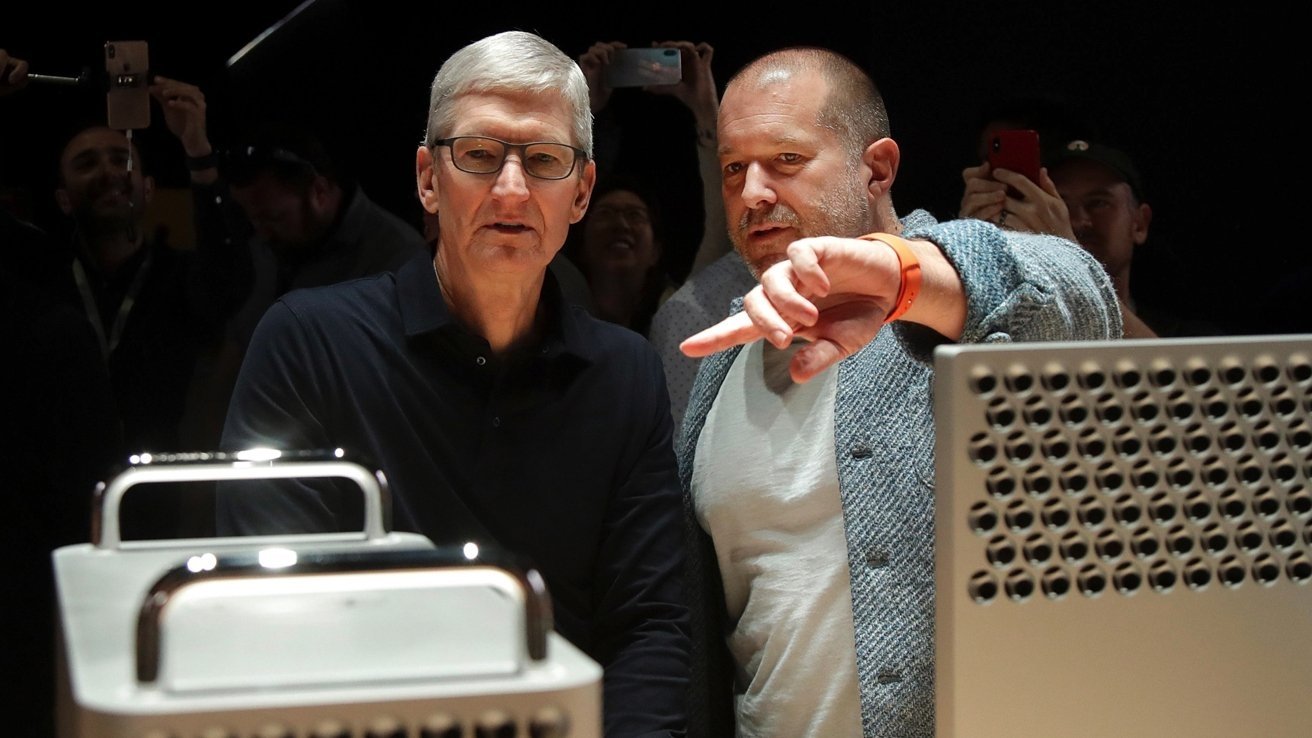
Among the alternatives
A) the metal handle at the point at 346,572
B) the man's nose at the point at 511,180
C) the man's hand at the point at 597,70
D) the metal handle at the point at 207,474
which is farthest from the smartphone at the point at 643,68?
the metal handle at the point at 346,572

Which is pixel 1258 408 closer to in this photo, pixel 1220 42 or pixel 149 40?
pixel 149 40

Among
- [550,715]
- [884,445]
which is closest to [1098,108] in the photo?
[884,445]

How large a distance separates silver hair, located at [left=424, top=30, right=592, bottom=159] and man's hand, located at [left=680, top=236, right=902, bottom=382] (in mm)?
502

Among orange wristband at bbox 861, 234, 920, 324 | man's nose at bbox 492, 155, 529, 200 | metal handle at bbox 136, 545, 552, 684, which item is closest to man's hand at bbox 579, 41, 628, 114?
man's nose at bbox 492, 155, 529, 200

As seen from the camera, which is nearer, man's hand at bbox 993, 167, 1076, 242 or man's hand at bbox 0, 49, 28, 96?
man's hand at bbox 0, 49, 28, 96

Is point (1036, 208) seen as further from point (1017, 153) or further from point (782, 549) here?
point (782, 549)

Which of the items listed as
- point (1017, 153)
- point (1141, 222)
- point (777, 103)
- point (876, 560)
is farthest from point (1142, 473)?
point (1141, 222)

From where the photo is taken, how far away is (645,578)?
130cm

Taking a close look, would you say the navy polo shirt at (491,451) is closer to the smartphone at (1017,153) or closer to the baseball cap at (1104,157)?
the smartphone at (1017,153)

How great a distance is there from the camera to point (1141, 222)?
2.23 meters

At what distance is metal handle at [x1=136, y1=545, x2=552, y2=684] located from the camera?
52cm

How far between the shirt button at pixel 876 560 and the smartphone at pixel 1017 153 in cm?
85

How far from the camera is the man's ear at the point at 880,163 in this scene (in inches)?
62.1

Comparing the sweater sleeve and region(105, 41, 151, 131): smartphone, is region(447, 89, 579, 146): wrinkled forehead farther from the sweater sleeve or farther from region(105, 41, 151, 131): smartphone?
region(105, 41, 151, 131): smartphone
